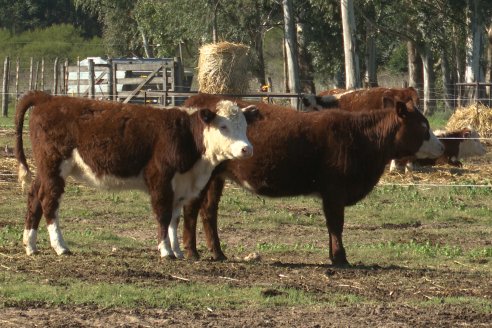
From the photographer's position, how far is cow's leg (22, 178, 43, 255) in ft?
41.0

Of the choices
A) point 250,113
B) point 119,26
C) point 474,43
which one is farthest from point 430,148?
point 119,26

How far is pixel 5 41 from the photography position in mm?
75750

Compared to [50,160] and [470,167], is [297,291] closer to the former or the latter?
[50,160]

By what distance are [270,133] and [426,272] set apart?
2.42 metres

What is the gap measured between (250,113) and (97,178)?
1.89 m

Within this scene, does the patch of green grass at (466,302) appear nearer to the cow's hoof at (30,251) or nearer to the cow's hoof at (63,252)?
the cow's hoof at (63,252)

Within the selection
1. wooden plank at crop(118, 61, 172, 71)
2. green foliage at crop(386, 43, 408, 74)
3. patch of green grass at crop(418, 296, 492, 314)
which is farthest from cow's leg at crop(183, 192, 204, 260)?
green foliage at crop(386, 43, 408, 74)

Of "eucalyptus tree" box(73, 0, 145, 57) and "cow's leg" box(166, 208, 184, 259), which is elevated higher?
"eucalyptus tree" box(73, 0, 145, 57)

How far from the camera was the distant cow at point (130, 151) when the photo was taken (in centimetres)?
1251

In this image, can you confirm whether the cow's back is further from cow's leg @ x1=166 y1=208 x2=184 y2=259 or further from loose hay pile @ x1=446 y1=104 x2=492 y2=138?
loose hay pile @ x1=446 y1=104 x2=492 y2=138

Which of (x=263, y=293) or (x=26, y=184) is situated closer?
(x=263, y=293)

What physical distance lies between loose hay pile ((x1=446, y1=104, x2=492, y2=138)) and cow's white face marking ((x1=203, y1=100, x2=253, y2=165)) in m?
19.9

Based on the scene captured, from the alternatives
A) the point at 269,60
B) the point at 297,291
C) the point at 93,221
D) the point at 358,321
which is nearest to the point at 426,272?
the point at 297,291

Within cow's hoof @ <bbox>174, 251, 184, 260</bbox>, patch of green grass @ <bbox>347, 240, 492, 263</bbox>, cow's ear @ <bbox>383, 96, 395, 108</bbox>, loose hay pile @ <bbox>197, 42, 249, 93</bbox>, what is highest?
loose hay pile @ <bbox>197, 42, 249, 93</bbox>
